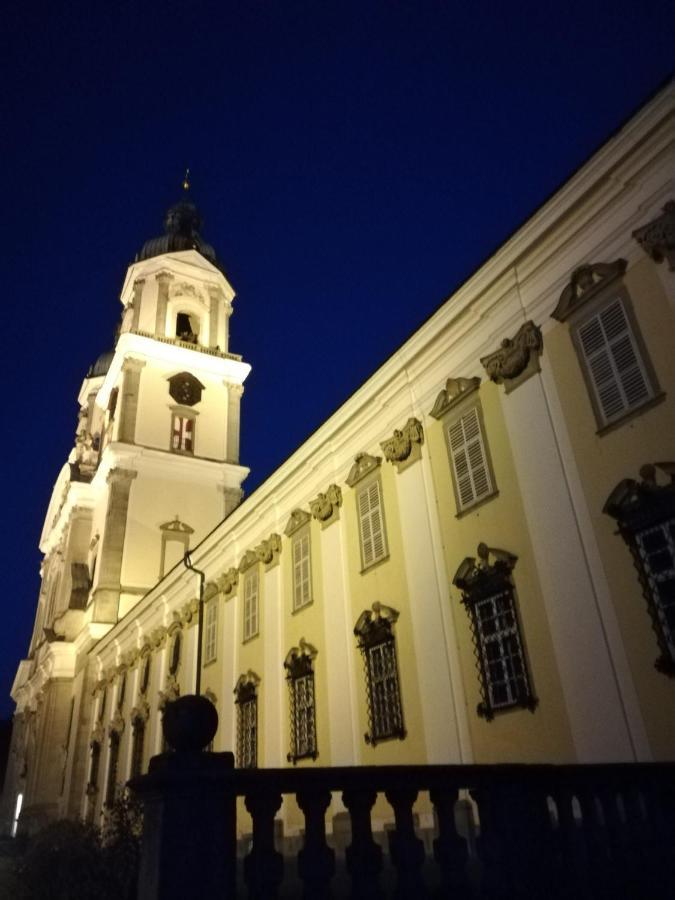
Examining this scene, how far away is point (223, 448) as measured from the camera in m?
40.4

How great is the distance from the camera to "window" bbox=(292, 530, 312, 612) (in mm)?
17062

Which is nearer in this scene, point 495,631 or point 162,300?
point 495,631

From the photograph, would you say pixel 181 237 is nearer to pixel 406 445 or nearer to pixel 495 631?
pixel 406 445

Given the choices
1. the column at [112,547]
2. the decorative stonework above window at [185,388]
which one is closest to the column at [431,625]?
the column at [112,547]

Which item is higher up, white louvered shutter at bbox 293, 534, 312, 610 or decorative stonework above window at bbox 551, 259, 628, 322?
Answer: decorative stonework above window at bbox 551, 259, 628, 322

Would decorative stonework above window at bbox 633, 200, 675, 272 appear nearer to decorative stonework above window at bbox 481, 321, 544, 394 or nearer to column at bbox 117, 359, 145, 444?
decorative stonework above window at bbox 481, 321, 544, 394

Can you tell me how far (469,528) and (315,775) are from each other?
26.2 feet

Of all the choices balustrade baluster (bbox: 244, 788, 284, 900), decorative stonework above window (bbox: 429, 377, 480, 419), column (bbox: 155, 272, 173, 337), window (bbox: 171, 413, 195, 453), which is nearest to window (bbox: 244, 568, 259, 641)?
decorative stonework above window (bbox: 429, 377, 480, 419)

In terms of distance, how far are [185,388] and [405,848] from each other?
125ft

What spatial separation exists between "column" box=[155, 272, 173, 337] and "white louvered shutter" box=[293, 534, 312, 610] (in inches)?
1073

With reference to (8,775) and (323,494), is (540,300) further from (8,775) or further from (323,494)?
(8,775)

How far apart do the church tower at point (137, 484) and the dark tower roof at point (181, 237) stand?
202mm

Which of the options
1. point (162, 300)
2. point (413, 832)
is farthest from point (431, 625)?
point (162, 300)

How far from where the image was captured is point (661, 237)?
32.6ft
